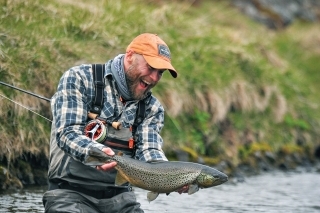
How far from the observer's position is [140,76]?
5398 mm

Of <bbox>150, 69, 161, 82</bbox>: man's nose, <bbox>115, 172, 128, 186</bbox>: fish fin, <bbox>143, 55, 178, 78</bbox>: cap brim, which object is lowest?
<bbox>115, 172, 128, 186</bbox>: fish fin

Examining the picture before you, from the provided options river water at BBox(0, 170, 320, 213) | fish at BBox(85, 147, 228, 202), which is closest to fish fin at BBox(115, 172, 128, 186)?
fish at BBox(85, 147, 228, 202)

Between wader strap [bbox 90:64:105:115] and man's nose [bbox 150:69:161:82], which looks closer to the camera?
man's nose [bbox 150:69:161:82]

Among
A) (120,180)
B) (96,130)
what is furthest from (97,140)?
(120,180)

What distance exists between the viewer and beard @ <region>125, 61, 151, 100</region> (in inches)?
213

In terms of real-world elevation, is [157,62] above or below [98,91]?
above

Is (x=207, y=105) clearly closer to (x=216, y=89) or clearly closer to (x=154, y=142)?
(x=216, y=89)

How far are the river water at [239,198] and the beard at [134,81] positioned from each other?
2192mm

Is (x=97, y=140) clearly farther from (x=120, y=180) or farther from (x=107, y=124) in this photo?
(x=120, y=180)

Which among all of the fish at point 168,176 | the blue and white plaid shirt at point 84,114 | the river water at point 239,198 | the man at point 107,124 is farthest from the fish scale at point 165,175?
the river water at point 239,198

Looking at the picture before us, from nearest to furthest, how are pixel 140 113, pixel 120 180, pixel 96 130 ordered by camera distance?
pixel 120 180, pixel 96 130, pixel 140 113

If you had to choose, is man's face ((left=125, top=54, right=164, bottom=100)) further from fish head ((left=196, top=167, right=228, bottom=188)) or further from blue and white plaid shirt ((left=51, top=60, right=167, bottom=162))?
fish head ((left=196, top=167, right=228, bottom=188))

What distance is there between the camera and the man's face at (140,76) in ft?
17.6

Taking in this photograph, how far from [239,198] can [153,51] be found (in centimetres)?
423
